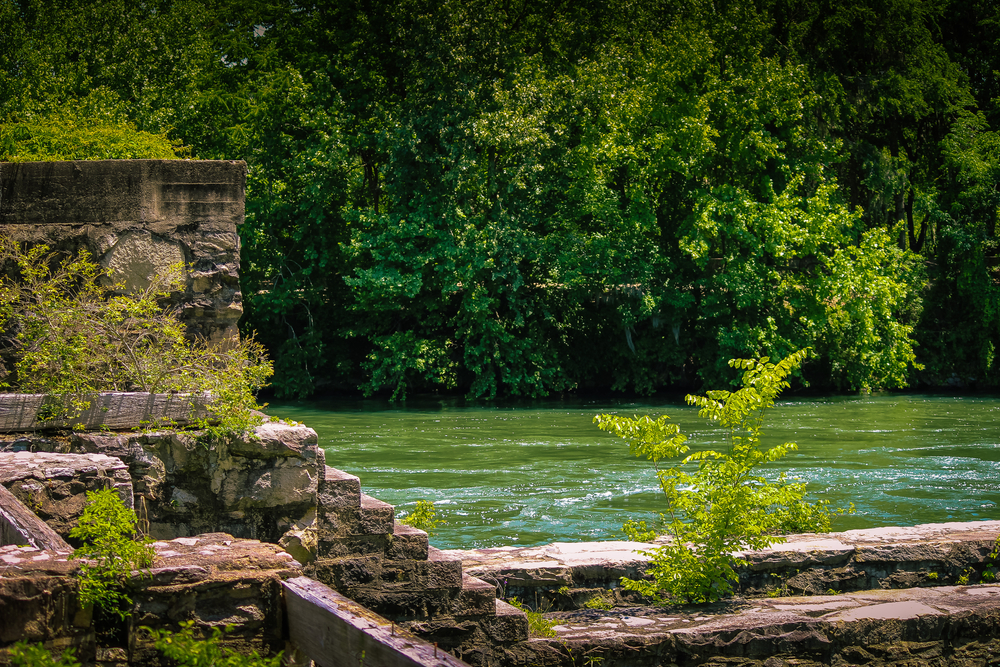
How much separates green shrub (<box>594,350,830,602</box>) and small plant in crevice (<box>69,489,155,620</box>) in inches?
102

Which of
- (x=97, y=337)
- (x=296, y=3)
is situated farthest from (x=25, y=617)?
(x=296, y=3)

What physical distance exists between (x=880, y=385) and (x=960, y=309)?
353cm

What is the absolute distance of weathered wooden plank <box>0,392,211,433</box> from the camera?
400 cm

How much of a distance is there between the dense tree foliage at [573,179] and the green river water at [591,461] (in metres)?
2.68

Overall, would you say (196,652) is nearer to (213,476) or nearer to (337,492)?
(213,476)

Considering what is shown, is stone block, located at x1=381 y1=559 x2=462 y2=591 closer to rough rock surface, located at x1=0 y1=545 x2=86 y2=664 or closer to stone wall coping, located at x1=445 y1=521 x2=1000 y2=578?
stone wall coping, located at x1=445 y1=521 x2=1000 y2=578

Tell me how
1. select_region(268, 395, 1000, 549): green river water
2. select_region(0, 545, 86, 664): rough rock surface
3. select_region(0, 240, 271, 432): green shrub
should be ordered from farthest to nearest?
select_region(268, 395, 1000, 549): green river water → select_region(0, 240, 271, 432): green shrub → select_region(0, 545, 86, 664): rough rock surface

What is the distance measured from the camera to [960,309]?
80.8ft

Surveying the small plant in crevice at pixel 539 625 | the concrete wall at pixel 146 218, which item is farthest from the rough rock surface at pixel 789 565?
the concrete wall at pixel 146 218

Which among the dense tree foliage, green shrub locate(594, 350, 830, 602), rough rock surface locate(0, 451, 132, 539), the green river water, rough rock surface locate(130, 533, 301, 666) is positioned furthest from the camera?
the dense tree foliage

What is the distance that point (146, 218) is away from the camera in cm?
523

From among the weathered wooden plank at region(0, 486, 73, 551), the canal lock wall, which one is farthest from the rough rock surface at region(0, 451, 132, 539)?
the weathered wooden plank at region(0, 486, 73, 551)

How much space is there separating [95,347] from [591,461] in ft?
29.7

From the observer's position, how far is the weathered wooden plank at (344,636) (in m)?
2.62
